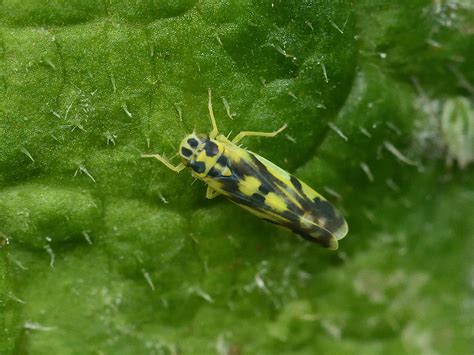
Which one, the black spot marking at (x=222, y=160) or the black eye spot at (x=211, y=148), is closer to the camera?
the black eye spot at (x=211, y=148)

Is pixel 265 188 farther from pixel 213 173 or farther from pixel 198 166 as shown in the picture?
pixel 198 166

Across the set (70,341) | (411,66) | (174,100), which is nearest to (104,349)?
(70,341)

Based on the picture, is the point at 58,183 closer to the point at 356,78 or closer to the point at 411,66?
the point at 356,78

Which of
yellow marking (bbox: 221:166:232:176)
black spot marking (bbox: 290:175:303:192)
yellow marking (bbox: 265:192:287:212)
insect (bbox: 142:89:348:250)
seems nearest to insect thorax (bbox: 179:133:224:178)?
insect (bbox: 142:89:348:250)

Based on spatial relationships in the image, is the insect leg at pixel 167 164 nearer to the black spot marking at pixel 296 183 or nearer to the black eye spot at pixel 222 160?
the black eye spot at pixel 222 160

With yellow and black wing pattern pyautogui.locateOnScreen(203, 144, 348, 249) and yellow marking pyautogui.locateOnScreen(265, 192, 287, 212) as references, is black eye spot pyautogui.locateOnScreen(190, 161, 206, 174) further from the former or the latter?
yellow marking pyautogui.locateOnScreen(265, 192, 287, 212)

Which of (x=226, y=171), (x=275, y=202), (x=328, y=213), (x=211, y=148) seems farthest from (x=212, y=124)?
(x=328, y=213)

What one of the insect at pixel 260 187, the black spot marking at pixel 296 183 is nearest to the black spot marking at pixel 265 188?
the insect at pixel 260 187
